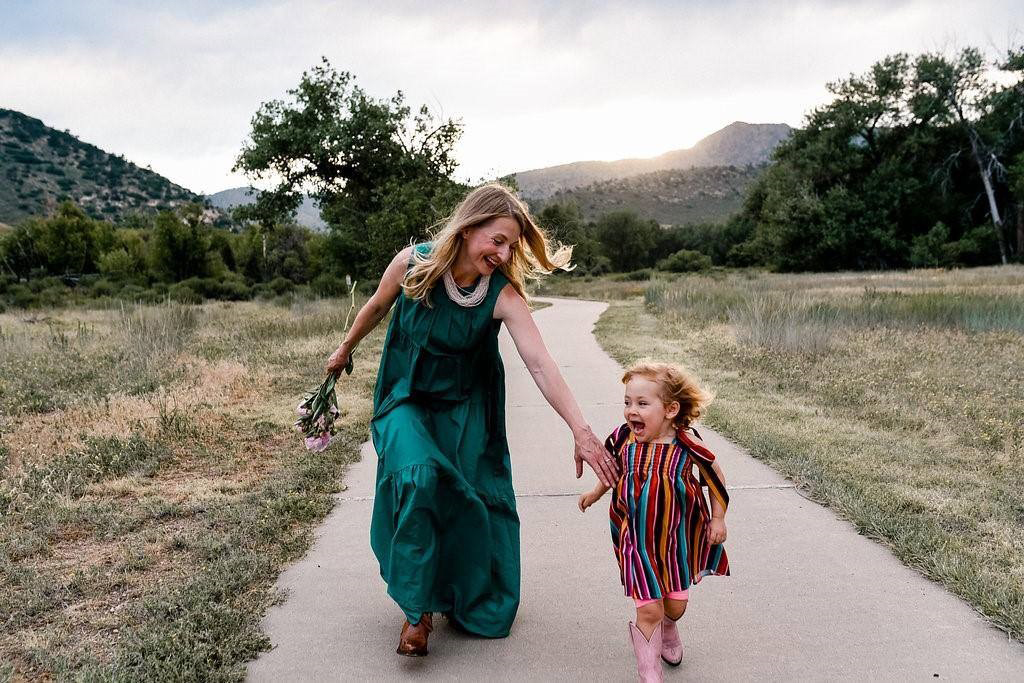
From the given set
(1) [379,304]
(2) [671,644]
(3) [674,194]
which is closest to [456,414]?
(1) [379,304]

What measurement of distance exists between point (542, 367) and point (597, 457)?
0.46 m

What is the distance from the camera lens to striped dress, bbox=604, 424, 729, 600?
2.65 metres

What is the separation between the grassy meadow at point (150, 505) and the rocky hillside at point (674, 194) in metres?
112

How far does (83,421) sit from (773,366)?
819 centimetres

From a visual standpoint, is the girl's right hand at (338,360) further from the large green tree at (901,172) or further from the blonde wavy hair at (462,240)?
the large green tree at (901,172)

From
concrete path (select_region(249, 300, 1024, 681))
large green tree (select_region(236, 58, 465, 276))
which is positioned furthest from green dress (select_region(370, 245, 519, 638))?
large green tree (select_region(236, 58, 465, 276))

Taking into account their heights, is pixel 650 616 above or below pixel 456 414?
below

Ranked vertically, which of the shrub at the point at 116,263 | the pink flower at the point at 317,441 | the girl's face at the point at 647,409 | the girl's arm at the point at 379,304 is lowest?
the pink flower at the point at 317,441

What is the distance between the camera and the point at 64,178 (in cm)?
11338

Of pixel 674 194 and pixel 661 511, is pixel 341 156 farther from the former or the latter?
pixel 674 194

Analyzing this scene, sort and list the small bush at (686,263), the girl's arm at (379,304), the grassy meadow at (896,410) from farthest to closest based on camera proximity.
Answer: the small bush at (686,263) → the grassy meadow at (896,410) → the girl's arm at (379,304)

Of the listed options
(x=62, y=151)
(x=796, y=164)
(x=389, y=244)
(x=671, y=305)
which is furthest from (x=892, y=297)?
(x=62, y=151)

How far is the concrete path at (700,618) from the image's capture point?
2.83 metres

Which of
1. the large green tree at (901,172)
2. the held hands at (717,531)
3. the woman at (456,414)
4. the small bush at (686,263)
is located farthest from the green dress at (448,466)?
the small bush at (686,263)
